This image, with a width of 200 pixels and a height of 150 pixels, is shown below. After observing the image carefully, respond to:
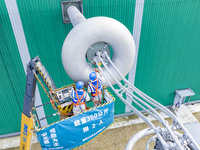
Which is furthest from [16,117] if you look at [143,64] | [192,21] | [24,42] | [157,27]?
[192,21]

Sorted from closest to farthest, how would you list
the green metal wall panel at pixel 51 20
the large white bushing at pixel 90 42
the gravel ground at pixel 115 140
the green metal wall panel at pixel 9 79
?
the large white bushing at pixel 90 42, the green metal wall panel at pixel 51 20, the green metal wall panel at pixel 9 79, the gravel ground at pixel 115 140

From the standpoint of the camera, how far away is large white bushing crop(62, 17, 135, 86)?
4375 mm

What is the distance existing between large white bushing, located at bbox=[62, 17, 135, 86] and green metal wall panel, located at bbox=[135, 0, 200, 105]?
3.16 meters

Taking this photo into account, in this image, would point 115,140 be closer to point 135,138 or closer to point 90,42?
point 90,42

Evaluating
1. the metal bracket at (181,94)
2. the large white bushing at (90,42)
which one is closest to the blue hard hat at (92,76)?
the large white bushing at (90,42)

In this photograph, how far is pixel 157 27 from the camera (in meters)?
7.59

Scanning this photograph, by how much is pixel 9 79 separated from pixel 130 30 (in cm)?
617

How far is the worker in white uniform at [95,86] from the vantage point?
4879 mm

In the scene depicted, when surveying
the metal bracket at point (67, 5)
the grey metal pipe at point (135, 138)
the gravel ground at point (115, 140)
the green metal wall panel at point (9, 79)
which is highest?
the metal bracket at point (67, 5)

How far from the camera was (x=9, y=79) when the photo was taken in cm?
736

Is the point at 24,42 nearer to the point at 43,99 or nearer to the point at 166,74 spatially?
the point at 43,99

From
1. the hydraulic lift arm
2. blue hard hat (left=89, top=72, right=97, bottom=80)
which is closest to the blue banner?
blue hard hat (left=89, top=72, right=97, bottom=80)

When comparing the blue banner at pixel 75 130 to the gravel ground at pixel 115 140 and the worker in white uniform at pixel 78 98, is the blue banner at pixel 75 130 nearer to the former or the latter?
the worker in white uniform at pixel 78 98

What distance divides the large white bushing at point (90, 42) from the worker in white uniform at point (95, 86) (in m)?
0.22
